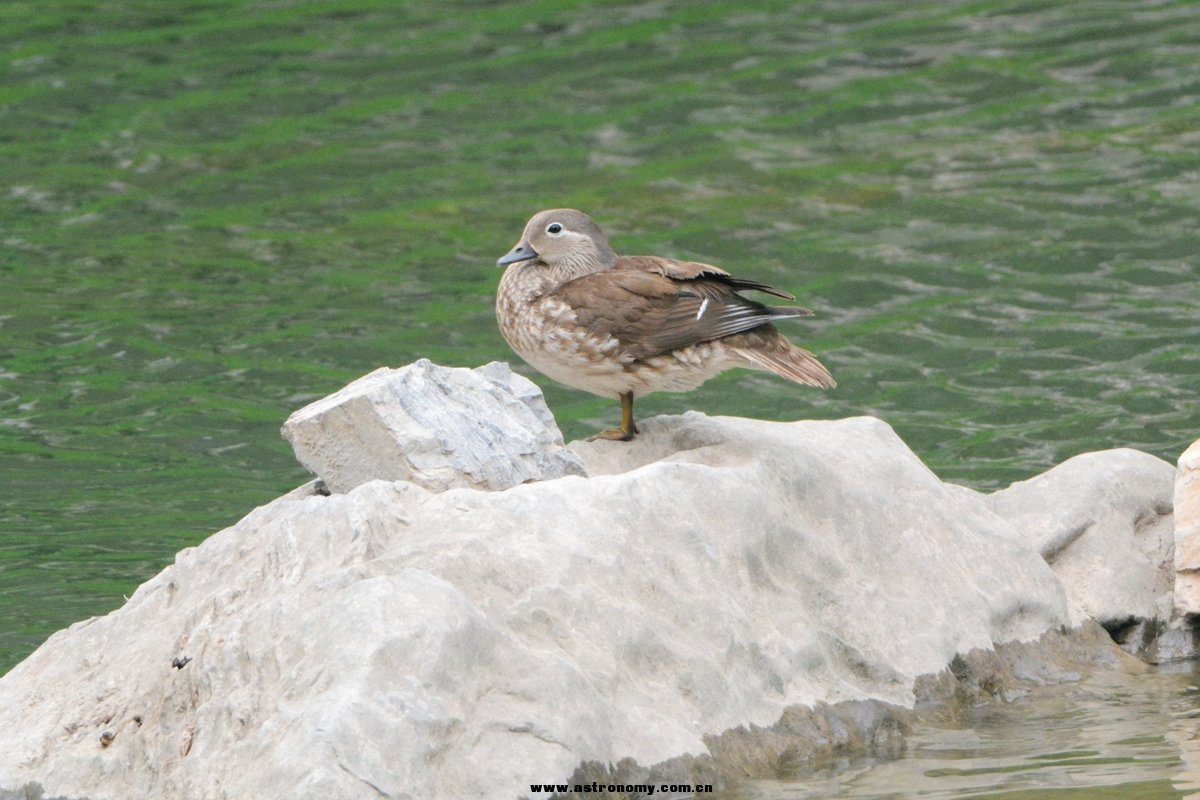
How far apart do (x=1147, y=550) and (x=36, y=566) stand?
5.46m

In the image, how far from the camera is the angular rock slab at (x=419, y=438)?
6773 millimetres

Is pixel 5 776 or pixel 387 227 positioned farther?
pixel 387 227

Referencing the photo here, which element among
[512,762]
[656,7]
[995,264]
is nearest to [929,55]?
[656,7]

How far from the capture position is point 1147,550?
818 cm

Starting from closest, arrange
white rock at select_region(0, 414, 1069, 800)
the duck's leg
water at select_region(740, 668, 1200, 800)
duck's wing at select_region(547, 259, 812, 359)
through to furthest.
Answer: white rock at select_region(0, 414, 1069, 800), water at select_region(740, 668, 1200, 800), duck's wing at select_region(547, 259, 812, 359), the duck's leg

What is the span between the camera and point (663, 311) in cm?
768

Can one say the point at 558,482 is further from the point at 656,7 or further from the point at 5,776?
the point at 656,7

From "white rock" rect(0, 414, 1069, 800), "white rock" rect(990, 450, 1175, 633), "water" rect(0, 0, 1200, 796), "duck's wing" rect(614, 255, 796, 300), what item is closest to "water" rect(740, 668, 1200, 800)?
"white rock" rect(0, 414, 1069, 800)

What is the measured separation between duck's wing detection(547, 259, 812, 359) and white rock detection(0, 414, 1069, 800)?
0.42 m

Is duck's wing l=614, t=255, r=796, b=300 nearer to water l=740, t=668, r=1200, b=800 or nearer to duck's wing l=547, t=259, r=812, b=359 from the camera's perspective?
duck's wing l=547, t=259, r=812, b=359

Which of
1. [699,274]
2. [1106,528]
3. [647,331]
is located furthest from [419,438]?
[1106,528]

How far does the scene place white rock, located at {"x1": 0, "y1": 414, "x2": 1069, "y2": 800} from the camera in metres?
5.44

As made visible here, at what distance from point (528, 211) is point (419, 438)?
8.41 m

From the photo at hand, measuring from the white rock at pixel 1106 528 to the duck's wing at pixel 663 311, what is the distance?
4.84 feet
